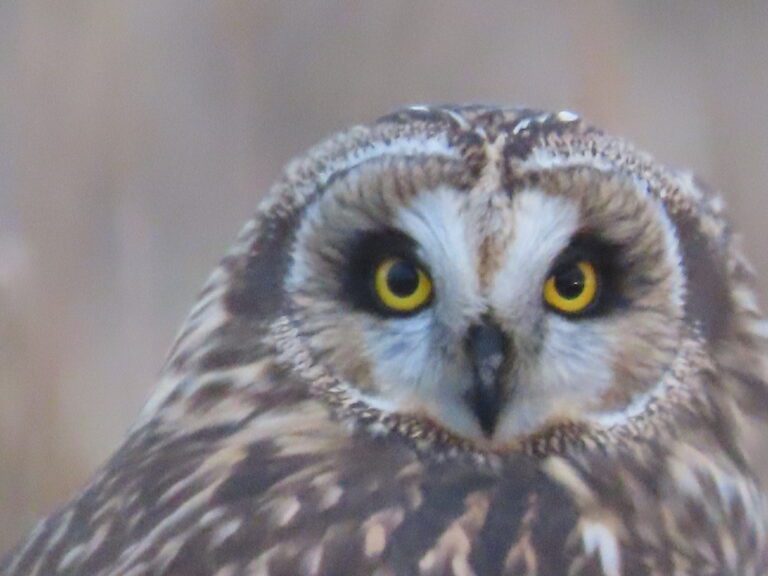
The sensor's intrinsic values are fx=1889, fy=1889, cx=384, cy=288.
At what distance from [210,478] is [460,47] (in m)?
1.41

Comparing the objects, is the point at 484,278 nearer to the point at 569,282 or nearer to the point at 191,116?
the point at 569,282

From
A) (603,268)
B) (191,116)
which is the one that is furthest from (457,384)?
(191,116)

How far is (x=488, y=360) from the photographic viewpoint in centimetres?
169

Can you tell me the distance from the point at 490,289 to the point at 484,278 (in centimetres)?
1

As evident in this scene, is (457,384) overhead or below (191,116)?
below

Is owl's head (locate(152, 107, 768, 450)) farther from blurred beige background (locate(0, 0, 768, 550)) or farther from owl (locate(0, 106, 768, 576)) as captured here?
blurred beige background (locate(0, 0, 768, 550))

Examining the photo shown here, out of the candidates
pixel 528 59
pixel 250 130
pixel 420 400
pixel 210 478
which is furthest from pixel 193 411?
pixel 528 59

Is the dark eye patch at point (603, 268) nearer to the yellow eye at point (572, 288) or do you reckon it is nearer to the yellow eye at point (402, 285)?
the yellow eye at point (572, 288)

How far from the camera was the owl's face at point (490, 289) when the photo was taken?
1.67 m

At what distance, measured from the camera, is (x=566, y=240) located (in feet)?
5.56

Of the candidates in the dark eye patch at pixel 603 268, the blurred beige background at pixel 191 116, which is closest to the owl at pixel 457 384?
the dark eye patch at pixel 603 268

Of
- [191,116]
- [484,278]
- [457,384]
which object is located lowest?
[457,384]

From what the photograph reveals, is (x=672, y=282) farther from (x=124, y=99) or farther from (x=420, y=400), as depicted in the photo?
(x=124, y=99)

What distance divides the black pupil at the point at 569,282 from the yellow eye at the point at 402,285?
0.38 feet
